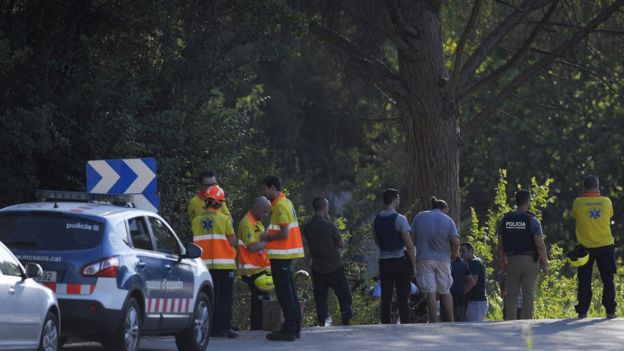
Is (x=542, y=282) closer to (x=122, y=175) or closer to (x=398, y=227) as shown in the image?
(x=398, y=227)

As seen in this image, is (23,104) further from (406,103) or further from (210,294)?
(406,103)

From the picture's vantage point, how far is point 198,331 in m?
15.0

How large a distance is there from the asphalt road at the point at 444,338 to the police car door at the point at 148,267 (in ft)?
5.04

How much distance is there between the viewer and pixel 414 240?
19906 mm

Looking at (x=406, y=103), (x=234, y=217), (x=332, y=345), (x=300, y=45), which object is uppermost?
(x=300, y=45)

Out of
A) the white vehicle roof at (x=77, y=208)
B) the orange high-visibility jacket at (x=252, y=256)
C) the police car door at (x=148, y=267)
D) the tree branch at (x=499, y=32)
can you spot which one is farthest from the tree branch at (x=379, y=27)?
the white vehicle roof at (x=77, y=208)

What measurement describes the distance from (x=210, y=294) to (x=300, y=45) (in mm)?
16597

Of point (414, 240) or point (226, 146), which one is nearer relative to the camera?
point (414, 240)

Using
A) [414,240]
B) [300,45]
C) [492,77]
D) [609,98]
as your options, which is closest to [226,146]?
[414,240]

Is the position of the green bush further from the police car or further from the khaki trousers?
the police car

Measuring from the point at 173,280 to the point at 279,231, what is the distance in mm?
1897

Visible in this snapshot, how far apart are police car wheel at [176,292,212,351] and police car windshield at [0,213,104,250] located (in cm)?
201

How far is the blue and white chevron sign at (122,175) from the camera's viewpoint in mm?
17344

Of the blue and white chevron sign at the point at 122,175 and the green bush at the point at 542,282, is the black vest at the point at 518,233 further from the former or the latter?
the green bush at the point at 542,282
